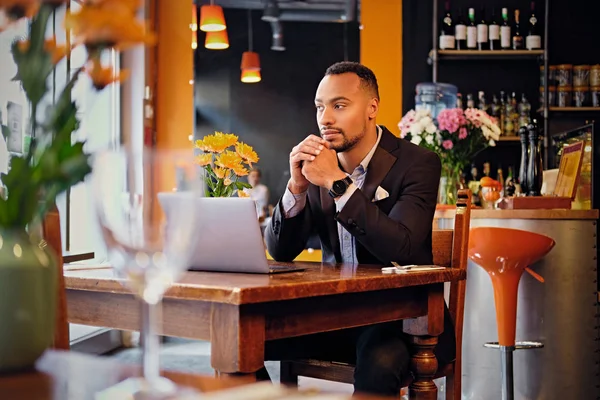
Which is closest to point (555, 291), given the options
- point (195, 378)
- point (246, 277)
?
point (246, 277)

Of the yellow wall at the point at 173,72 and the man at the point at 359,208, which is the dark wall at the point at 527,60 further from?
the man at the point at 359,208

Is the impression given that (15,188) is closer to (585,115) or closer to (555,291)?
(555,291)

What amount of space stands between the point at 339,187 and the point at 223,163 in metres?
0.37

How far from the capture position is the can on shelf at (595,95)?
5.93 m

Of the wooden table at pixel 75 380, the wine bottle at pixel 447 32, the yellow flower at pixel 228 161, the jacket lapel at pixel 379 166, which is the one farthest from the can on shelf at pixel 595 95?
the wooden table at pixel 75 380

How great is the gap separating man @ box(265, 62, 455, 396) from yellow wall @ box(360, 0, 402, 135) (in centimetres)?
374

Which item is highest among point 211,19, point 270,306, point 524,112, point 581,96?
point 211,19

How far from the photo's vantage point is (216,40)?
6.54 m

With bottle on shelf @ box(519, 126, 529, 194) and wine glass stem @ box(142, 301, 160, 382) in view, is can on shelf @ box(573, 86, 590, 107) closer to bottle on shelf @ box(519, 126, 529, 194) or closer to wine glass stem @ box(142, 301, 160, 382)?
bottle on shelf @ box(519, 126, 529, 194)

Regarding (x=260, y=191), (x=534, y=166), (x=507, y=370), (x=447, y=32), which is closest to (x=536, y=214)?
(x=534, y=166)

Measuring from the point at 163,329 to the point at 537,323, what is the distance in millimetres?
2312

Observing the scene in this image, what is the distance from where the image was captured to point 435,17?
19.8 ft

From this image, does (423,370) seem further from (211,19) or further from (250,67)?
(250,67)

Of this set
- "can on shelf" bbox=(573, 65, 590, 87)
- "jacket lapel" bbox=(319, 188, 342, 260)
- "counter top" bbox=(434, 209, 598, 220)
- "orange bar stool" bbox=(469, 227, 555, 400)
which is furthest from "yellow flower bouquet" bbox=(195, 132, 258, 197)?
"can on shelf" bbox=(573, 65, 590, 87)
